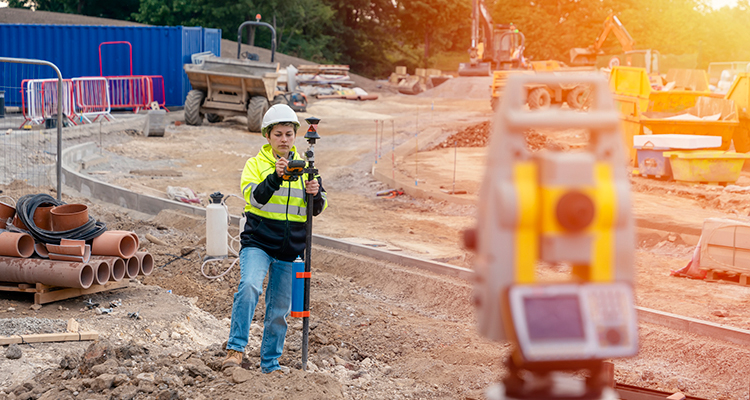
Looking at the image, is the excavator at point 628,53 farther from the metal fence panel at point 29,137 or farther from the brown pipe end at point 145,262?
the brown pipe end at point 145,262

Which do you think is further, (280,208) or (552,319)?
(280,208)

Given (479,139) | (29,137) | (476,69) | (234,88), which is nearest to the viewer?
(29,137)

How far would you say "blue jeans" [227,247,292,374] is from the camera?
4.15 meters

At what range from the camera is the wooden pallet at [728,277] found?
7070 millimetres

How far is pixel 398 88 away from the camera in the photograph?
38781 mm

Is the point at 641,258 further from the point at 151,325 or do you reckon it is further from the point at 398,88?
the point at 398,88

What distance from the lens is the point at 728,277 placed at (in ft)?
23.8

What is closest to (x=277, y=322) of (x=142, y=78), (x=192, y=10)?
(x=142, y=78)

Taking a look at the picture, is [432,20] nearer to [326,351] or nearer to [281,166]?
[326,351]

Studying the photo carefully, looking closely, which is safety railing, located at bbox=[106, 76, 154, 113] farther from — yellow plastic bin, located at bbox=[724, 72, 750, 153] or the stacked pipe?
the stacked pipe

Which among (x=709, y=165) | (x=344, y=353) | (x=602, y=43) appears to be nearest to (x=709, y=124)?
(x=709, y=165)

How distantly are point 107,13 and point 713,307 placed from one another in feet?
151

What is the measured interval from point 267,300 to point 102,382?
1032 millimetres

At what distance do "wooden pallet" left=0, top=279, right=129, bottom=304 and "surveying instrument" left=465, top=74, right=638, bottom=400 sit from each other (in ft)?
16.2
